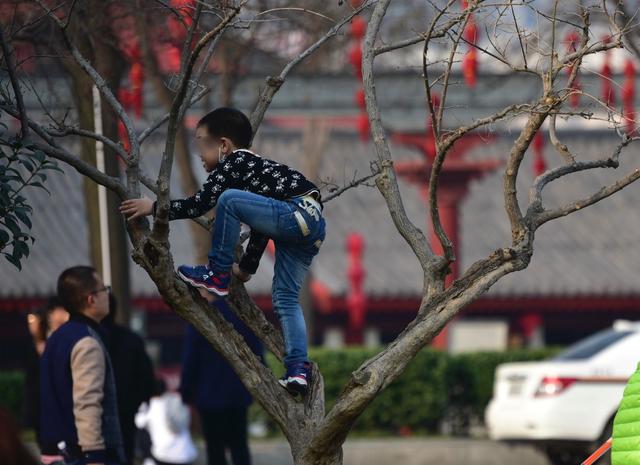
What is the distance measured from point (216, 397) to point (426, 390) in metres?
8.25

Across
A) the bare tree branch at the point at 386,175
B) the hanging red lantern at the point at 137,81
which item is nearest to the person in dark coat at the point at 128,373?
the bare tree branch at the point at 386,175

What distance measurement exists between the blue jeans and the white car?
805 centimetres

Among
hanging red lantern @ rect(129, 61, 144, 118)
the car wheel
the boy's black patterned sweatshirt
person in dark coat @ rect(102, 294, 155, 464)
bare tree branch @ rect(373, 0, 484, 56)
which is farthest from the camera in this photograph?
the car wheel

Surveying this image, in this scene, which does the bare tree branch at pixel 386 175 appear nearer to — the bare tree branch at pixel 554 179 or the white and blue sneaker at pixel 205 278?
the bare tree branch at pixel 554 179

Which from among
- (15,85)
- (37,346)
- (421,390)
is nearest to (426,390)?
(421,390)

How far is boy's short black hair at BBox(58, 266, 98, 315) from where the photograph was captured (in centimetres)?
707

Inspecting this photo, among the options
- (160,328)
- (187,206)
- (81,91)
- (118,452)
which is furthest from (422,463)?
(160,328)

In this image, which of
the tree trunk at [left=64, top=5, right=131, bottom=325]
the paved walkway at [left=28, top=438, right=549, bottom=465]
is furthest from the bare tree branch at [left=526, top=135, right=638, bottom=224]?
the paved walkway at [left=28, top=438, right=549, bottom=465]

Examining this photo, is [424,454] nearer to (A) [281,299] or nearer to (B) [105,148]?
(B) [105,148]

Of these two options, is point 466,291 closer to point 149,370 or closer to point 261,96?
point 261,96

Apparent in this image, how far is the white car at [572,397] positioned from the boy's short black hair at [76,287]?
25.0ft

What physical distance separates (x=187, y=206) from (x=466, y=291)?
1134mm

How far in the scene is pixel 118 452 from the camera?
6.75m

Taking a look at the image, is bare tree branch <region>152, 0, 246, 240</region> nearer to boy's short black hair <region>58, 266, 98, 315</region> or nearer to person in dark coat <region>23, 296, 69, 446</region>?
boy's short black hair <region>58, 266, 98, 315</region>
